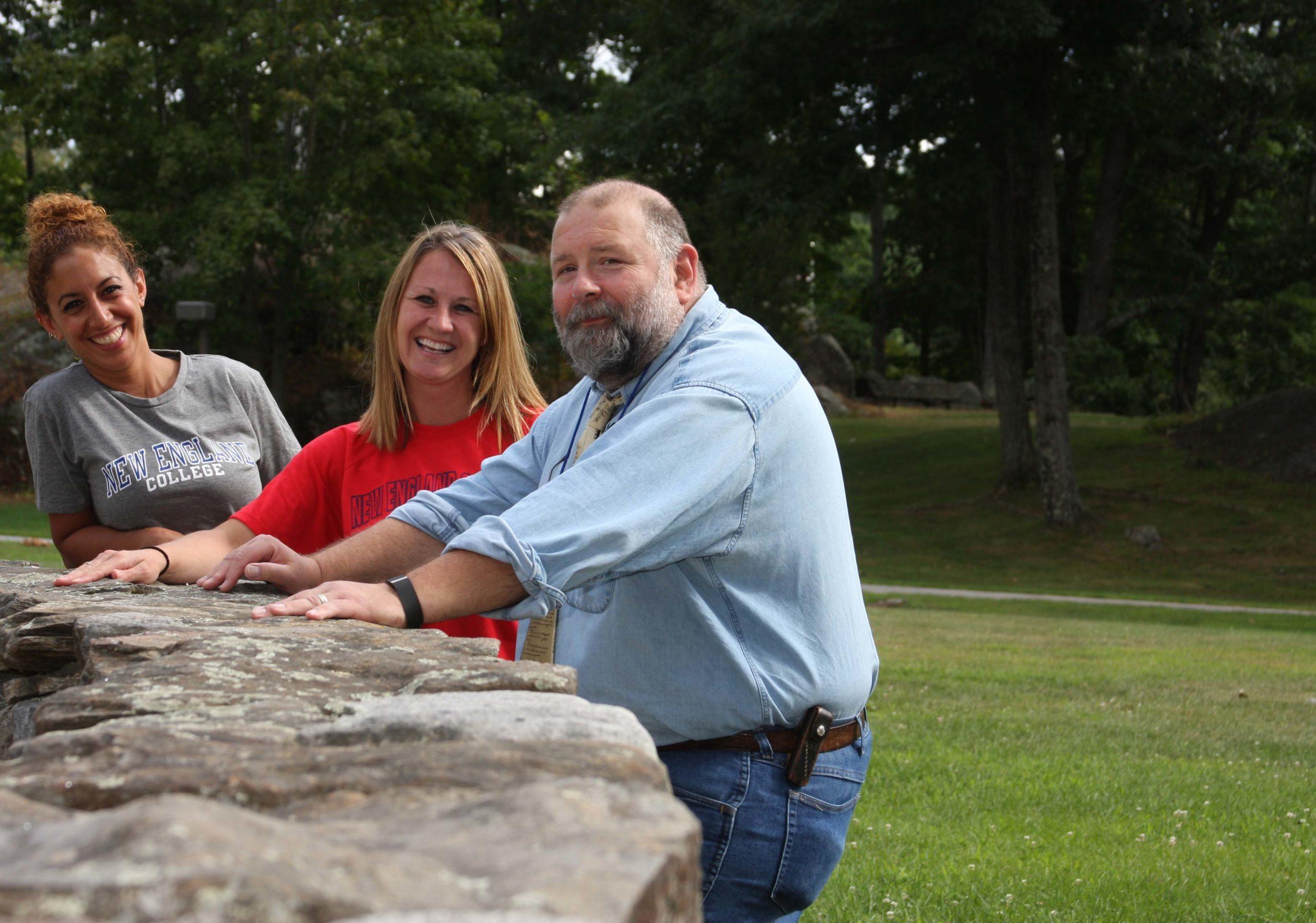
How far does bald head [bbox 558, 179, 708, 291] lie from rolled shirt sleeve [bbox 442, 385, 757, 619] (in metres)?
0.55

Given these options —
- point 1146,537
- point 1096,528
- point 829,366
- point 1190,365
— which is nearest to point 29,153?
point 829,366

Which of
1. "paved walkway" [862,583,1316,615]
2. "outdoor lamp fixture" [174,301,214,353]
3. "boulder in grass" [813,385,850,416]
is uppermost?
"outdoor lamp fixture" [174,301,214,353]

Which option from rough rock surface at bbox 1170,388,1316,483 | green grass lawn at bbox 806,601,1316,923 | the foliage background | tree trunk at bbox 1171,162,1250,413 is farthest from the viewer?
tree trunk at bbox 1171,162,1250,413

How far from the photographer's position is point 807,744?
7.86ft

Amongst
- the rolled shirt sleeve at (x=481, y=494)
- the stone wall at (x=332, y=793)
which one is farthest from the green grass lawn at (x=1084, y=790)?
the stone wall at (x=332, y=793)

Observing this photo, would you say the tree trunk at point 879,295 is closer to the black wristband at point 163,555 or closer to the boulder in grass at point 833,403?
the boulder in grass at point 833,403

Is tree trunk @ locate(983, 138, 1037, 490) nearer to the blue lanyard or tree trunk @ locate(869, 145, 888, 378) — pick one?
tree trunk @ locate(869, 145, 888, 378)

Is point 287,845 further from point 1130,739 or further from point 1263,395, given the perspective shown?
point 1263,395

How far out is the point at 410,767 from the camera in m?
1.44

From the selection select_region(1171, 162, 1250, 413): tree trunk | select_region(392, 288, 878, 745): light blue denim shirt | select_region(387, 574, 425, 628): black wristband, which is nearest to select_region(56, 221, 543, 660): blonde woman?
select_region(392, 288, 878, 745): light blue denim shirt

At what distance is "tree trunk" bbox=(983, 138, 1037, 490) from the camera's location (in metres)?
24.0

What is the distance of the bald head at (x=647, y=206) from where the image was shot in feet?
8.54

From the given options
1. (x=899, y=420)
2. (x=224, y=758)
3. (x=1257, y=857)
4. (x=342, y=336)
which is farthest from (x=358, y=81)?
(x=224, y=758)

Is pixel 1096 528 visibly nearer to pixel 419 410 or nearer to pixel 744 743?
pixel 419 410
